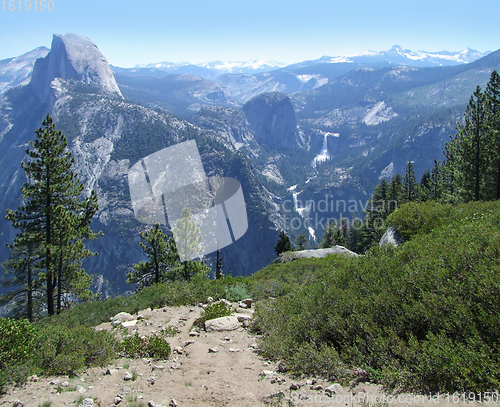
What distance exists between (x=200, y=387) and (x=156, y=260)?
861 inches

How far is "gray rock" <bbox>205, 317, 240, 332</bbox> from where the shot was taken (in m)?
8.56

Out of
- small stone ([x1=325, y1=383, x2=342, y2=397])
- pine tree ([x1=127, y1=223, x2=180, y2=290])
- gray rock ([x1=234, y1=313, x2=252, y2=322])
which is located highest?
small stone ([x1=325, y1=383, x2=342, y2=397])

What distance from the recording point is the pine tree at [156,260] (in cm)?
2559

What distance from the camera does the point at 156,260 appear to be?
2581cm

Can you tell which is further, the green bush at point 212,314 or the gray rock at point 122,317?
the gray rock at point 122,317

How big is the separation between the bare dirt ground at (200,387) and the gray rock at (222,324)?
50.3 inches

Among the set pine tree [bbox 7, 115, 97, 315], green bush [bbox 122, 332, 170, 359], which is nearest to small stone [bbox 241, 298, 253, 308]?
green bush [bbox 122, 332, 170, 359]

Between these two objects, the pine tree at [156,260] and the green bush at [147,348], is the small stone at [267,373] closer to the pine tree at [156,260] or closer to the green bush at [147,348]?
the green bush at [147,348]

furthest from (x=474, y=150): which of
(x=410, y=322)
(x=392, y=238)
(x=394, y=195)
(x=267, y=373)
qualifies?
(x=267, y=373)

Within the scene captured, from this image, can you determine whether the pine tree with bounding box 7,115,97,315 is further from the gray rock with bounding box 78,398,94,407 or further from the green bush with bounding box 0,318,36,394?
the gray rock with bounding box 78,398,94,407

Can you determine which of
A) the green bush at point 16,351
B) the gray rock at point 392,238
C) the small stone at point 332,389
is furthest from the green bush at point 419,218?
the green bush at point 16,351

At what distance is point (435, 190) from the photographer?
158ft

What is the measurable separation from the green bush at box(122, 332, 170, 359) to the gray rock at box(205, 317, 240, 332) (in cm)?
180

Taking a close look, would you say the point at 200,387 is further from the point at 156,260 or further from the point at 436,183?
the point at 436,183
